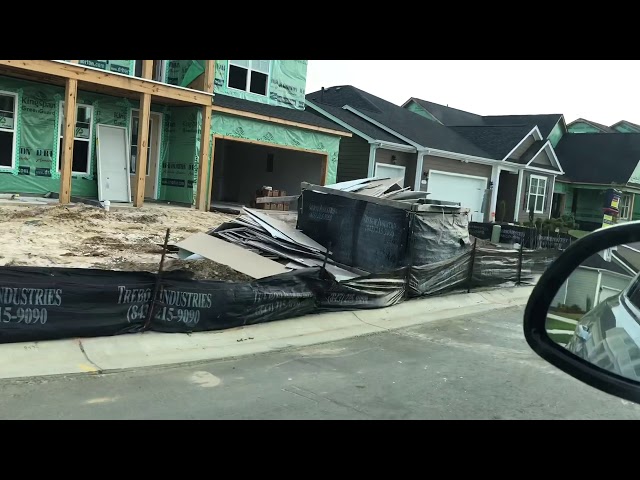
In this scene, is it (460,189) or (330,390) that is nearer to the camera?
(330,390)

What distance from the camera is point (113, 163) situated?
57.2 feet

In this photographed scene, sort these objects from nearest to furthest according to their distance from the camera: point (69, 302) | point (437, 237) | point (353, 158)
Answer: point (69, 302), point (437, 237), point (353, 158)

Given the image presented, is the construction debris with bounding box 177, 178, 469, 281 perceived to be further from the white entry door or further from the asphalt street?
the white entry door

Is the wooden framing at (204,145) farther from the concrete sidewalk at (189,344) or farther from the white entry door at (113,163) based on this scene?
the concrete sidewalk at (189,344)

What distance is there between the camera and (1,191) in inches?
611

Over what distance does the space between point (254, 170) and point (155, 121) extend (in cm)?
629

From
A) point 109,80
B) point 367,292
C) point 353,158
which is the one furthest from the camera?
point 353,158

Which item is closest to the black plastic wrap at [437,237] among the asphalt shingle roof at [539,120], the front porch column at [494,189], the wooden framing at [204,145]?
the wooden framing at [204,145]

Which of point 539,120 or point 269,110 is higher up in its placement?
point 539,120

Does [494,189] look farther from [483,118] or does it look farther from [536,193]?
[483,118]

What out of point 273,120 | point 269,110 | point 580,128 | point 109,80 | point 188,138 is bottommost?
point 188,138

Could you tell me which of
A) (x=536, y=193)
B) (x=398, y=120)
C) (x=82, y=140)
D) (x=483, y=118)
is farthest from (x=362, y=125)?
(x=483, y=118)
